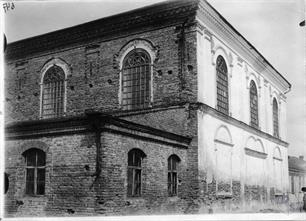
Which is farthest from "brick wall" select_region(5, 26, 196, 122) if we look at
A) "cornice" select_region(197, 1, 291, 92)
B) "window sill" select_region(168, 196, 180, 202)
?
"window sill" select_region(168, 196, 180, 202)

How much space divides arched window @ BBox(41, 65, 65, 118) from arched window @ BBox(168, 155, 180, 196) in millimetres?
6666

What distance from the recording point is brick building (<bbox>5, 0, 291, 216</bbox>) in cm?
1300

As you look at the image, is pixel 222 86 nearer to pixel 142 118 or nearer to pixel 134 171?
pixel 142 118

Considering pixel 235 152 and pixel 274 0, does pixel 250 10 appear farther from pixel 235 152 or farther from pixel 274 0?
pixel 235 152

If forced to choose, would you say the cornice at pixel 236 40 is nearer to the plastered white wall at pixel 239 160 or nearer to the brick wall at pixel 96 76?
the brick wall at pixel 96 76

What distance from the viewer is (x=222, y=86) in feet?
65.6

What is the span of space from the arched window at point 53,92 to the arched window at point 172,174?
21.9 feet

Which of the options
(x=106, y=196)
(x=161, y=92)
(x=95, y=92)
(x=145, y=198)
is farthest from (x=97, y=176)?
(x=95, y=92)

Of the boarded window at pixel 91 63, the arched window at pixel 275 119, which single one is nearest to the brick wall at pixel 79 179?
the boarded window at pixel 91 63

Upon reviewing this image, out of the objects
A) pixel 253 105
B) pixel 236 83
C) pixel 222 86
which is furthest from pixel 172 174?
pixel 253 105

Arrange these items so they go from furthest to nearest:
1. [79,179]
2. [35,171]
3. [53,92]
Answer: [53,92], [35,171], [79,179]

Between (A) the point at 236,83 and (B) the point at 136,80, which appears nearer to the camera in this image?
(B) the point at 136,80

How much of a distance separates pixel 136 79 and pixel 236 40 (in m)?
5.45

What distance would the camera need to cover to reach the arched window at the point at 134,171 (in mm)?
13977
